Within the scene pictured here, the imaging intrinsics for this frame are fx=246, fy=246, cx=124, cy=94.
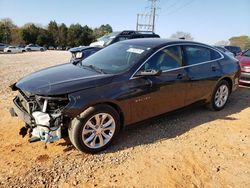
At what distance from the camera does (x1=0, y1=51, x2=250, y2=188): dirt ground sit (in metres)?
3.07

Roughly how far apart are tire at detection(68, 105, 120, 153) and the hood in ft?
1.21

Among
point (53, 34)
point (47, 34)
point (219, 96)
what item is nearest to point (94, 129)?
point (219, 96)

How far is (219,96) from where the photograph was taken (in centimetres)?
555

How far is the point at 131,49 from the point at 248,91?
188 inches

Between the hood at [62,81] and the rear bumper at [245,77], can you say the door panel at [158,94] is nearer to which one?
the hood at [62,81]

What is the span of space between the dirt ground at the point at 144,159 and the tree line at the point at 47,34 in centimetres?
6178

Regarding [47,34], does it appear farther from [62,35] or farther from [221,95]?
[221,95]

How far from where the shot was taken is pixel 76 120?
3354 millimetres

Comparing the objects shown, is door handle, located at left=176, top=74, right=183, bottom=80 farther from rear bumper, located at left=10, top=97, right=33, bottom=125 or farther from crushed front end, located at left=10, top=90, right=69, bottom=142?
rear bumper, located at left=10, top=97, right=33, bottom=125

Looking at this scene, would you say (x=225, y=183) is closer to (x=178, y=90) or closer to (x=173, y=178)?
(x=173, y=178)

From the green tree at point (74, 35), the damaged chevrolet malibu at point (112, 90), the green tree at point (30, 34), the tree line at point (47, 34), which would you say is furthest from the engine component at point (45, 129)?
the green tree at point (74, 35)

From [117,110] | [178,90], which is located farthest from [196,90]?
[117,110]

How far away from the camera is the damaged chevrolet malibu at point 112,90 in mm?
3337

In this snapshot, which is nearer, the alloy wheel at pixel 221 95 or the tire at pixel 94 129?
the tire at pixel 94 129
